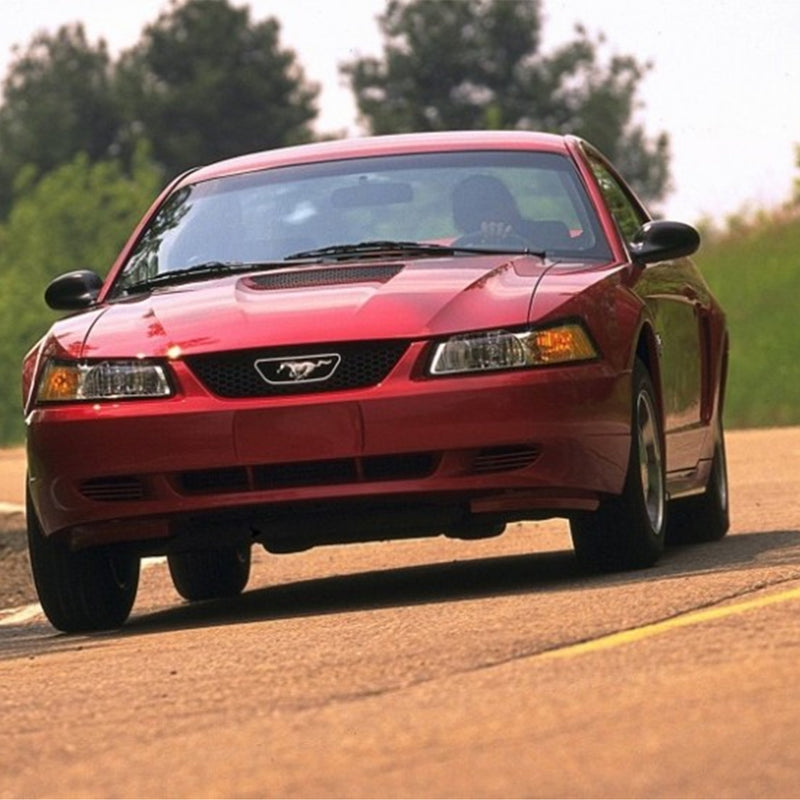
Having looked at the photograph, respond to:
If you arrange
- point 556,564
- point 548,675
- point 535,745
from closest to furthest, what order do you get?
point 535,745 < point 548,675 < point 556,564

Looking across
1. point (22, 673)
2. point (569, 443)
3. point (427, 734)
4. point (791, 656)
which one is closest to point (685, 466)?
point (569, 443)

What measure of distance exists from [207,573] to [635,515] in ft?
9.08

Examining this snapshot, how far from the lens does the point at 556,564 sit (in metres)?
11.9

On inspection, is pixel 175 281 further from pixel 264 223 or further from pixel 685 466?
pixel 685 466

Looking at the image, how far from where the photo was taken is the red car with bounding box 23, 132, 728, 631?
9805 millimetres

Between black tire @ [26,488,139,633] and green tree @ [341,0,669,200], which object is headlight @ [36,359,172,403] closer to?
black tire @ [26,488,139,633]

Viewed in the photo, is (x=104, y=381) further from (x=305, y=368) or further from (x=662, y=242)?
(x=662, y=242)

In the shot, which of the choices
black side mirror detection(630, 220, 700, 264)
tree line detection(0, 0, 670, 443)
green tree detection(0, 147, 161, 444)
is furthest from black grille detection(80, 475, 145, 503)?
tree line detection(0, 0, 670, 443)

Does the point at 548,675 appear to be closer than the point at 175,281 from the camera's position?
Yes

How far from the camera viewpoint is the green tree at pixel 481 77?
122m

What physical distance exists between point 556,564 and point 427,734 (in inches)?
215

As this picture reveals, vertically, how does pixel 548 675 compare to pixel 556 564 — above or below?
above

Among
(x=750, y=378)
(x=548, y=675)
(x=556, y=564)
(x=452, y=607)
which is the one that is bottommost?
(x=750, y=378)

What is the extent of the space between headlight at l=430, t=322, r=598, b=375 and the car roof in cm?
181
